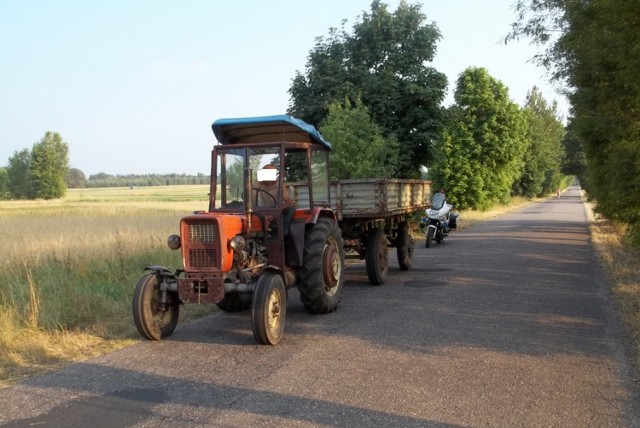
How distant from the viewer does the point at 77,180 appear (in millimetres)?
132625

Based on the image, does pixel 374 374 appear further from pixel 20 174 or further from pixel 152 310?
pixel 20 174

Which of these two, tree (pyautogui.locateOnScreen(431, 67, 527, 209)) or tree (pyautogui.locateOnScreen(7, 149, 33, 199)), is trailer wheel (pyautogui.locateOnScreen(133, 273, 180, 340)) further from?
tree (pyautogui.locateOnScreen(7, 149, 33, 199))

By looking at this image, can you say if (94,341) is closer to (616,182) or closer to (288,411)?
(288,411)

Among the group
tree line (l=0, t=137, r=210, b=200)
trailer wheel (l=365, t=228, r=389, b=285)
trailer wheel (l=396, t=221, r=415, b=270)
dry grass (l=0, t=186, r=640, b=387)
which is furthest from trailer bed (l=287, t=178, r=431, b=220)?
tree line (l=0, t=137, r=210, b=200)

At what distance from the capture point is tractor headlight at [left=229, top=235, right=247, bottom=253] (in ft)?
23.8

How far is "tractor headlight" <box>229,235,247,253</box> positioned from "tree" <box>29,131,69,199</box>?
278ft

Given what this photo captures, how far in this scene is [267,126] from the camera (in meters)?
8.35

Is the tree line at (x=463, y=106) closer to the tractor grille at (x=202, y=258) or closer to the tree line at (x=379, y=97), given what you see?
the tree line at (x=379, y=97)

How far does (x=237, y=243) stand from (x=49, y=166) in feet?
295

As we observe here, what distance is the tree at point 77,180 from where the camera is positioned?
129000 mm

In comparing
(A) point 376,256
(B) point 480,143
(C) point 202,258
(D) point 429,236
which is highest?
(B) point 480,143

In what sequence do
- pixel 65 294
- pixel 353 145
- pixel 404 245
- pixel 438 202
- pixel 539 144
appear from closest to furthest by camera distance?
pixel 65 294
pixel 404 245
pixel 438 202
pixel 353 145
pixel 539 144

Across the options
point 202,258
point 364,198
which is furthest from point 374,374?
point 364,198

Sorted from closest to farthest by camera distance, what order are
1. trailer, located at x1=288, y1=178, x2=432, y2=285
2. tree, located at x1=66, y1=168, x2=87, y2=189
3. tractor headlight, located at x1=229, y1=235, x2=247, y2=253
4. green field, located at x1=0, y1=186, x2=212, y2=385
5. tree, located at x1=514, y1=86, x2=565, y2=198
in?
green field, located at x1=0, y1=186, x2=212, y2=385
tractor headlight, located at x1=229, y1=235, x2=247, y2=253
trailer, located at x1=288, y1=178, x2=432, y2=285
tree, located at x1=514, y1=86, x2=565, y2=198
tree, located at x1=66, y1=168, x2=87, y2=189
